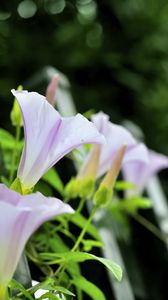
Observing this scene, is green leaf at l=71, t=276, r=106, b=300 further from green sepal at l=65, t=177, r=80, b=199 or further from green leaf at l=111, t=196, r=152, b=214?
green leaf at l=111, t=196, r=152, b=214

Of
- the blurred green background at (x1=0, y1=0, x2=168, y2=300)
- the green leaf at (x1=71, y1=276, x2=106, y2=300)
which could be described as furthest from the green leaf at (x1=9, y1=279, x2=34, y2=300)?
the blurred green background at (x1=0, y1=0, x2=168, y2=300)

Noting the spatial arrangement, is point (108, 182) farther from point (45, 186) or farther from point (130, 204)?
point (130, 204)

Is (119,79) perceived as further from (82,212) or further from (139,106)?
(82,212)

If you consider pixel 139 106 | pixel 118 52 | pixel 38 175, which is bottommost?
pixel 139 106

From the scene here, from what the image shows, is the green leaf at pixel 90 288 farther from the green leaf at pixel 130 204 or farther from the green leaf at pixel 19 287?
the green leaf at pixel 130 204

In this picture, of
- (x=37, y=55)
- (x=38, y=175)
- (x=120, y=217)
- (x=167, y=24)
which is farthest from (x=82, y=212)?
(x=167, y=24)

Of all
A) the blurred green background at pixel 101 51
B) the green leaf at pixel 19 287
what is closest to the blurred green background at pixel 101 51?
the blurred green background at pixel 101 51
